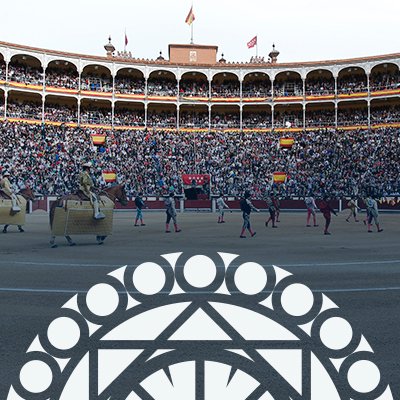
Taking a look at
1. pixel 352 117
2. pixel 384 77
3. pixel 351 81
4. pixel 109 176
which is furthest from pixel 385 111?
pixel 109 176

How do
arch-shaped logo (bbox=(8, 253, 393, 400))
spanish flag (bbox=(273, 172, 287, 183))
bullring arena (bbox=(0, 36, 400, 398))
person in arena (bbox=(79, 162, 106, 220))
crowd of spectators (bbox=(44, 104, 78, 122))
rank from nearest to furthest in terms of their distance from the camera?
arch-shaped logo (bbox=(8, 253, 393, 400))
person in arena (bbox=(79, 162, 106, 220))
bullring arena (bbox=(0, 36, 400, 398))
spanish flag (bbox=(273, 172, 287, 183))
crowd of spectators (bbox=(44, 104, 78, 122))

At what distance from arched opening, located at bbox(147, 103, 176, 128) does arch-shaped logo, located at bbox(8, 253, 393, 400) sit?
47120mm

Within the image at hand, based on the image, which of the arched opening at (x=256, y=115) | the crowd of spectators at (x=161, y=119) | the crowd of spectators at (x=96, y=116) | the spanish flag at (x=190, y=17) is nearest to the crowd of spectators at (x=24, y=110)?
the crowd of spectators at (x=96, y=116)

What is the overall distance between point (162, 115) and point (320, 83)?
18.8 m

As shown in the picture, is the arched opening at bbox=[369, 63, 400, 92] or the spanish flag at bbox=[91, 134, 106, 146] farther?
the arched opening at bbox=[369, 63, 400, 92]

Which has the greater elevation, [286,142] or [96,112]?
[96,112]

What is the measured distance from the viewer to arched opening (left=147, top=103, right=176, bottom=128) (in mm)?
53125

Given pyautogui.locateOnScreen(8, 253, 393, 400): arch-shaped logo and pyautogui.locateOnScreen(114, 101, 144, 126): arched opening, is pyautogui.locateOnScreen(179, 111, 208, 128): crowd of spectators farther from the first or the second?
pyautogui.locateOnScreen(8, 253, 393, 400): arch-shaped logo

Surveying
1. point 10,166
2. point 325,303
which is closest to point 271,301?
point 325,303

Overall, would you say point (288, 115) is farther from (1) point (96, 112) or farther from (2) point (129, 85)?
(1) point (96, 112)

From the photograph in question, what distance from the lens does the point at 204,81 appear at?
56.7 metres

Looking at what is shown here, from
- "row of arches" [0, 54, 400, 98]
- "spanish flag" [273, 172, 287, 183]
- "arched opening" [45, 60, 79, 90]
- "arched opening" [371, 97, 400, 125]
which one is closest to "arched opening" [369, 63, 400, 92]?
"row of arches" [0, 54, 400, 98]

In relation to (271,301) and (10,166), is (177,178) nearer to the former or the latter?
(10,166)

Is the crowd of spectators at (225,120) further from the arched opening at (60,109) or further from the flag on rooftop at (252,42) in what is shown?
the arched opening at (60,109)
